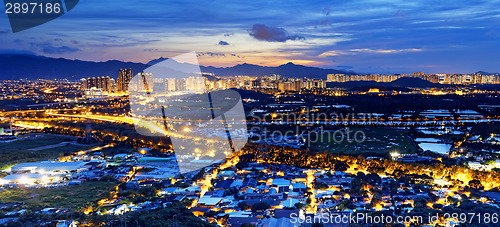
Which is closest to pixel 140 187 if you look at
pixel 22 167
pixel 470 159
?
pixel 22 167

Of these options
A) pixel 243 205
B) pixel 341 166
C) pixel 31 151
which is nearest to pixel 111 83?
pixel 31 151

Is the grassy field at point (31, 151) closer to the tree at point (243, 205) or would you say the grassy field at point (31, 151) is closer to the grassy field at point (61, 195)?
the grassy field at point (61, 195)

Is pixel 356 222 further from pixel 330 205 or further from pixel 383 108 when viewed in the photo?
pixel 383 108

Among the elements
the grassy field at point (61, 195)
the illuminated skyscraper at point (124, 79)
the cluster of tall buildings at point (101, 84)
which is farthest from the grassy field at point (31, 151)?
the cluster of tall buildings at point (101, 84)

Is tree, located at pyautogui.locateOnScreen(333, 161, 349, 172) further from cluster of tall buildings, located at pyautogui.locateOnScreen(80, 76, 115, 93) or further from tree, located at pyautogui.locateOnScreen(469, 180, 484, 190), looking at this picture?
cluster of tall buildings, located at pyautogui.locateOnScreen(80, 76, 115, 93)

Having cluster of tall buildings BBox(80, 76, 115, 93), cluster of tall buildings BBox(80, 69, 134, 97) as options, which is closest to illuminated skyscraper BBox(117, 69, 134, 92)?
cluster of tall buildings BBox(80, 69, 134, 97)

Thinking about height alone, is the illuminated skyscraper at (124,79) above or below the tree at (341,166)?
above
